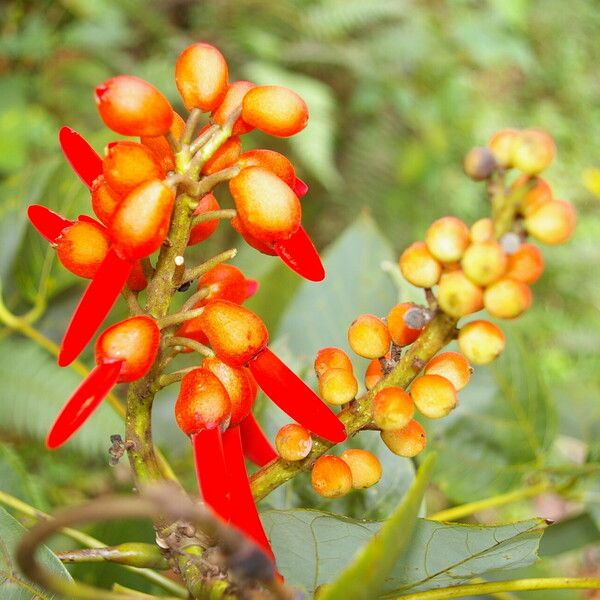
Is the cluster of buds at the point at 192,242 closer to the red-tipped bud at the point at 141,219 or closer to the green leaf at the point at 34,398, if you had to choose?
the red-tipped bud at the point at 141,219

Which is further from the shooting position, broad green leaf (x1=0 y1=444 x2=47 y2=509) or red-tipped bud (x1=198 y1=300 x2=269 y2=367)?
broad green leaf (x1=0 y1=444 x2=47 y2=509)

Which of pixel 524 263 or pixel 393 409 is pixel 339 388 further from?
pixel 524 263

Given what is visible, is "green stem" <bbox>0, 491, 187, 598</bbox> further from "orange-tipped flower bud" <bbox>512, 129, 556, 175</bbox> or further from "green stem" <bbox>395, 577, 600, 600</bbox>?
"orange-tipped flower bud" <bbox>512, 129, 556, 175</bbox>

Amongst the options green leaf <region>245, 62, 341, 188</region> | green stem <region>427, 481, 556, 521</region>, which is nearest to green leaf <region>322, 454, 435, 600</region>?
green stem <region>427, 481, 556, 521</region>

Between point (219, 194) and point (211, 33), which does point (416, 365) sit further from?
point (211, 33)

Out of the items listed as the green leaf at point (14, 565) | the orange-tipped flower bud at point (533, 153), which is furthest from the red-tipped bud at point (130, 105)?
the green leaf at point (14, 565)

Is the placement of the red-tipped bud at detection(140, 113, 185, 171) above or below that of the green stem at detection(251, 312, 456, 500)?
above
